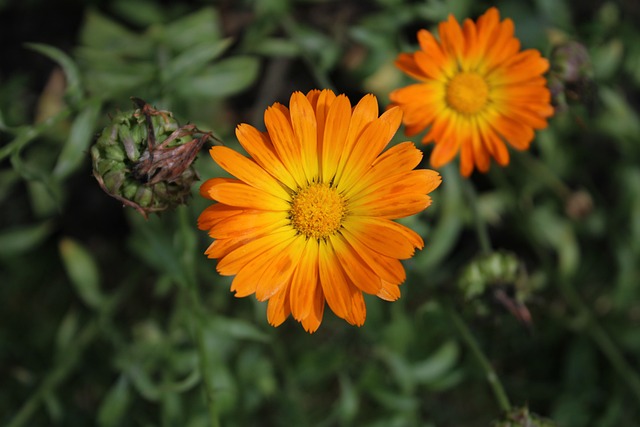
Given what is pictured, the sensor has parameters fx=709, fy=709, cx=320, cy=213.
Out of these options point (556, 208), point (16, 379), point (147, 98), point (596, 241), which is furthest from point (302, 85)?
point (16, 379)

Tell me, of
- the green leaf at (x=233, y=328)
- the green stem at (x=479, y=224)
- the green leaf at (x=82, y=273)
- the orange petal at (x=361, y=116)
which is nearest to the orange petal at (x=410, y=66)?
the orange petal at (x=361, y=116)

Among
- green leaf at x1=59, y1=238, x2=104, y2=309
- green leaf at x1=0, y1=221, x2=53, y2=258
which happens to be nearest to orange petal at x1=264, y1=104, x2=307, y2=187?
green leaf at x1=59, y1=238, x2=104, y2=309

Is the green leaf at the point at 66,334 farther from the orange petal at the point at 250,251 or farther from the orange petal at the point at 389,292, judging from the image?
the orange petal at the point at 389,292

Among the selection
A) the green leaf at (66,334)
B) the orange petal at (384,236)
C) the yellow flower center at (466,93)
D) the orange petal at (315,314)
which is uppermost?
the yellow flower center at (466,93)

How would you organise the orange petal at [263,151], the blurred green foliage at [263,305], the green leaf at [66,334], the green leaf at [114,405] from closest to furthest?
the orange petal at [263,151] → the green leaf at [114,405] → the blurred green foliage at [263,305] → the green leaf at [66,334]

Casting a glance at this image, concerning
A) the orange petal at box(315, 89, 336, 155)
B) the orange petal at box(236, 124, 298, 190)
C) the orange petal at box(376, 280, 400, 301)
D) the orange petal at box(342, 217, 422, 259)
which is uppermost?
the orange petal at box(315, 89, 336, 155)

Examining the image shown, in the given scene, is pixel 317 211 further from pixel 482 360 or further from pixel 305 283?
pixel 482 360

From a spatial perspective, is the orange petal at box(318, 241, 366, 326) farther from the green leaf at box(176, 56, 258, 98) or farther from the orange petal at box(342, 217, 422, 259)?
the green leaf at box(176, 56, 258, 98)
